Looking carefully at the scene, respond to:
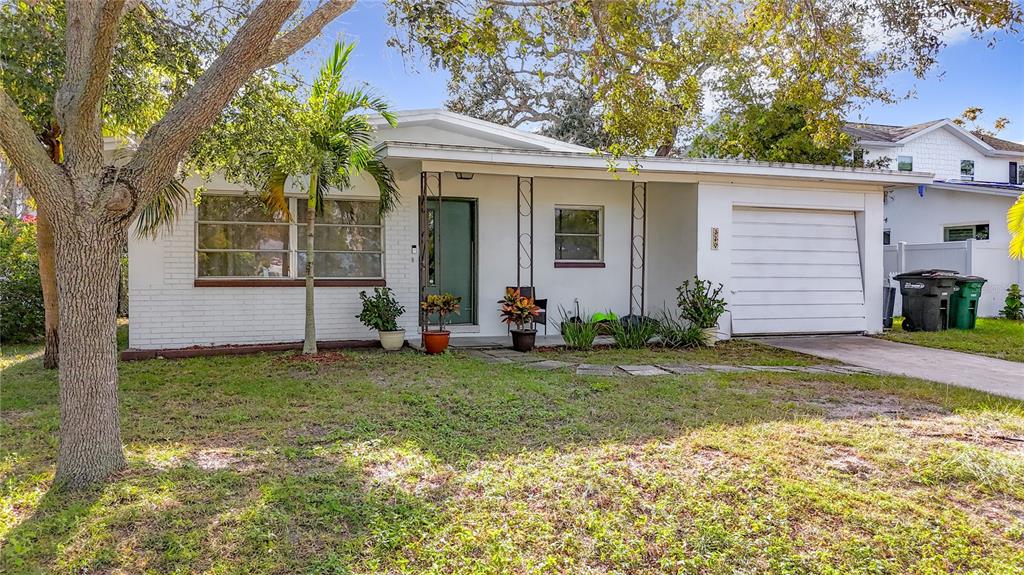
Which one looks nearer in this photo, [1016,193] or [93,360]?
[93,360]

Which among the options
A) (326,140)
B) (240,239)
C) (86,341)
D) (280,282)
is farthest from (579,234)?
(86,341)

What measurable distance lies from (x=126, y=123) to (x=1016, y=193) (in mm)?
17772

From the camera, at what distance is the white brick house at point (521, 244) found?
8.55 meters

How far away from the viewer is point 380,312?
28.2 ft

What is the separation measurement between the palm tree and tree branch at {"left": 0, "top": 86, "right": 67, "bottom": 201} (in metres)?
3.53

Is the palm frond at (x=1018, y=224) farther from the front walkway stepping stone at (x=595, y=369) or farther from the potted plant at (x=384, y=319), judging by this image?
the potted plant at (x=384, y=319)

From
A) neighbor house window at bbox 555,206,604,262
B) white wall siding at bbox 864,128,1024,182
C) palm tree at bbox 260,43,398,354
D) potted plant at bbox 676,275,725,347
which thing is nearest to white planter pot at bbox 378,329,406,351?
palm tree at bbox 260,43,398,354

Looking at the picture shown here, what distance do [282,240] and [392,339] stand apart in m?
2.25

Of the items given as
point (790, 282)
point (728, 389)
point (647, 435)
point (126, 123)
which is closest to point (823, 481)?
point (647, 435)

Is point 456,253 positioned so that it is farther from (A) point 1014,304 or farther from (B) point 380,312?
(A) point 1014,304

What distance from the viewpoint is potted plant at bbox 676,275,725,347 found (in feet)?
30.2

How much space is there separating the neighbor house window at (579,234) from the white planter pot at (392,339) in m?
3.13

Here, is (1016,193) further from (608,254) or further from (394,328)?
(394,328)

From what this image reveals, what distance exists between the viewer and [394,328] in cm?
870
